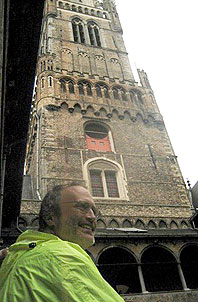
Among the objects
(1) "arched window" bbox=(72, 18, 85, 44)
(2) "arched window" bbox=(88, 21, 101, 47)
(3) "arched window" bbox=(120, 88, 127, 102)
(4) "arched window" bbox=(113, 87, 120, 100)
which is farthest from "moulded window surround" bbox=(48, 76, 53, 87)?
(2) "arched window" bbox=(88, 21, 101, 47)

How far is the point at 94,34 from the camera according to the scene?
25.7 m

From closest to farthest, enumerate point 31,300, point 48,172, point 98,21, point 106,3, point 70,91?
point 31,300 → point 48,172 → point 70,91 → point 98,21 → point 106,3

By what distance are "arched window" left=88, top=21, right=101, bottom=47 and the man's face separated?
2501 cm

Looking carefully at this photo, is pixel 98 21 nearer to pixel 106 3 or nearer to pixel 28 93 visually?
pixel 106 3

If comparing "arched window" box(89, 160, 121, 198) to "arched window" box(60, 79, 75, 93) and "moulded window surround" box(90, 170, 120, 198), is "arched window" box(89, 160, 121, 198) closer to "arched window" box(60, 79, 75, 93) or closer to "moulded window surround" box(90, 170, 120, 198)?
"moulded window surround" box(90, 170, 120, 198)

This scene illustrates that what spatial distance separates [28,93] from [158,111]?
15850 mm

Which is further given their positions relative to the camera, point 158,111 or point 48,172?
point 158,111

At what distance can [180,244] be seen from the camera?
39.0 feet

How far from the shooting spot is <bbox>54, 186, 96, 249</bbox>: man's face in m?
1.55

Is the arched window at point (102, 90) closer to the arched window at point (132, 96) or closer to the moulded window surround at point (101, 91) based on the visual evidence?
the moulded window surround at point (101, 91)

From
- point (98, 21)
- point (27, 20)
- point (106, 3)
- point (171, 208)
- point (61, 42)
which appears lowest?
point (27, 20)

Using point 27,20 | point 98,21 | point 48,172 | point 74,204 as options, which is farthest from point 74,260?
point 98,21

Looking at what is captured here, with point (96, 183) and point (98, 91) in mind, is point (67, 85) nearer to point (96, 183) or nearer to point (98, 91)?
point (98, 91)

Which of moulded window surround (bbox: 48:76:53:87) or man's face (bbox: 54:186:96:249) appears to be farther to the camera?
moulded window surround (bbox: 48:76:53:87)
